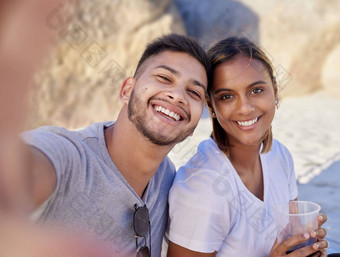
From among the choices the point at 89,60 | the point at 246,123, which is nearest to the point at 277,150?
the point at 246,123

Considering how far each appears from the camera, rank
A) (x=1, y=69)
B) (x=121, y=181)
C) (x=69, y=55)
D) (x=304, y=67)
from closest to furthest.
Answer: (x=1, y=69)
(x=121, y=181)
(x=69, y=55)
(x=304, y=67)

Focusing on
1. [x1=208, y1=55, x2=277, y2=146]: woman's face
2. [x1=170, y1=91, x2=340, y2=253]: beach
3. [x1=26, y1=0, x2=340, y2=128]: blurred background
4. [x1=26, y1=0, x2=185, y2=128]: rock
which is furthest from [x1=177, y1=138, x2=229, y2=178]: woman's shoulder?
[x1=26, y1=0, x2=185, y2=128]: rock

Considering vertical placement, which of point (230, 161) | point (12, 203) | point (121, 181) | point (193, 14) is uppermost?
point (193, 14)

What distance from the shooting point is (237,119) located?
73.0 inches

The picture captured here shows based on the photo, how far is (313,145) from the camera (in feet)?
17.0

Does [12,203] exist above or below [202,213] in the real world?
below

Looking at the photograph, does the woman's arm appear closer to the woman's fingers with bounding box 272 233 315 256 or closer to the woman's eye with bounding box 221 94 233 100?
the woman's fingers with bounding box 272 233 315 256

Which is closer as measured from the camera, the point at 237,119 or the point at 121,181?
the point at 121,181

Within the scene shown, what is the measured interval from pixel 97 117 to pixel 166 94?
6653mm

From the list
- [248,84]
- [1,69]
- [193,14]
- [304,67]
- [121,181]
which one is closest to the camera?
[1,69]

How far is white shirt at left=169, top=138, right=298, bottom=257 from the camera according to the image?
5.40 feet

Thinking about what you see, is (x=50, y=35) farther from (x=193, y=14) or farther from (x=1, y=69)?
(x=193, y=14)

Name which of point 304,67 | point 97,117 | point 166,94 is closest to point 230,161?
point 166,94

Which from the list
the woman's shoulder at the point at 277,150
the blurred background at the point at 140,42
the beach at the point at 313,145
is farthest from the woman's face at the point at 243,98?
the blurred background at the point at 140,42
